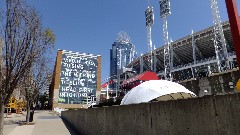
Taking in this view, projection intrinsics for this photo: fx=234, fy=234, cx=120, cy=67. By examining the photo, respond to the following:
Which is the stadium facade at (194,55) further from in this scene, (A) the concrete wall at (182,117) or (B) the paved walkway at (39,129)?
(A) the concrete wall at (182,117)

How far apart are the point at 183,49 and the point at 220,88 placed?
153ft

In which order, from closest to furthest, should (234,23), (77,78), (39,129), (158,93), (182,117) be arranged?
(234,23) < (182,117) < (158,93) < (39,129) < (77,78)

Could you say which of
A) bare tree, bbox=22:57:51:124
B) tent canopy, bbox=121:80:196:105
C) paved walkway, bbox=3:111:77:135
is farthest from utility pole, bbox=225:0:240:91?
bare tree, bbox=22:57:51:124

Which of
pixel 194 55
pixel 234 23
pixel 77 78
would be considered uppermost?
pixel 194 55

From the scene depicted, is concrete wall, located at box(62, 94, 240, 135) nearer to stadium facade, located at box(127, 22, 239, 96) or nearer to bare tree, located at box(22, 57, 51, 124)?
bare tree, located at box(22, 57, 51, 124)

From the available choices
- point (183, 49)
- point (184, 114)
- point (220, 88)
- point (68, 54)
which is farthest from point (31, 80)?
point (68, 54)

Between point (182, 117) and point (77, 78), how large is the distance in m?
84.6

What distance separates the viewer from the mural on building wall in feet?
283

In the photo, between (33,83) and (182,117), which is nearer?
(182,117)

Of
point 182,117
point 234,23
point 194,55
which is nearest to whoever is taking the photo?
point 234,23

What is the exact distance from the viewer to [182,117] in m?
5.17

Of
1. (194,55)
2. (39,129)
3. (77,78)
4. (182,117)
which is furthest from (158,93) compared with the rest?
(77,78)

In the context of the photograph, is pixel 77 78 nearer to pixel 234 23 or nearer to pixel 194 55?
pixel 194 55

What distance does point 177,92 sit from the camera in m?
12.6
